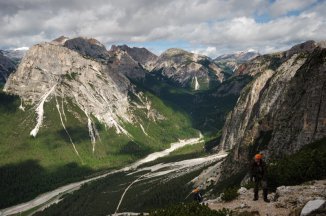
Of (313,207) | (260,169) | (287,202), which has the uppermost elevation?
(260,169)

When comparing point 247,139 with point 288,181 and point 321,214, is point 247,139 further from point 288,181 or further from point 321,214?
point 321,214

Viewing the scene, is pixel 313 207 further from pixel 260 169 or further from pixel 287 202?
pixel 260 169

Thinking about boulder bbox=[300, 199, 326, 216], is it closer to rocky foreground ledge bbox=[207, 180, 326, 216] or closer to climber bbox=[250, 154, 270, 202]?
rocky foreground ledge bbox=[207, 180, 326, 216]

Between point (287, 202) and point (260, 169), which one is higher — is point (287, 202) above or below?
below

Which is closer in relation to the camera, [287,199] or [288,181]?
[287,199]

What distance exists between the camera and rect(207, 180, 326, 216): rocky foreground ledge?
1271 inches

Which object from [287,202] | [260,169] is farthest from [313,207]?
[260,169]

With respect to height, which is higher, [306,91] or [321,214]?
[306,91]

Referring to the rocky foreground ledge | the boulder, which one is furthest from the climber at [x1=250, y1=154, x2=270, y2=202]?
the boulder

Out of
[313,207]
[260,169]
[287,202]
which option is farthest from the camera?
A: [260,169]

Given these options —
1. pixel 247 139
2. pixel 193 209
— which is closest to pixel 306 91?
pixel 247 139

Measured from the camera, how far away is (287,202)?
1535 inches

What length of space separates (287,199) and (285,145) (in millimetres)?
82132

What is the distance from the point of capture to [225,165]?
16475 centimetres
